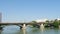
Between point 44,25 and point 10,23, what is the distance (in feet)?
64.8

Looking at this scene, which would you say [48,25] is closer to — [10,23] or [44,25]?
[44,25]

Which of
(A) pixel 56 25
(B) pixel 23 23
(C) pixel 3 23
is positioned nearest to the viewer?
(C) pixel 3 23

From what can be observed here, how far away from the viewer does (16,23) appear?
249ft

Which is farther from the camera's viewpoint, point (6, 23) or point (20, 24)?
point (20, 24)

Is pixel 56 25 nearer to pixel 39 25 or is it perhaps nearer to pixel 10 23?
pixel 39 25

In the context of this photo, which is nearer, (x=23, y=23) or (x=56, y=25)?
(x=23, y=23)

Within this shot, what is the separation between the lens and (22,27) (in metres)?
76.8

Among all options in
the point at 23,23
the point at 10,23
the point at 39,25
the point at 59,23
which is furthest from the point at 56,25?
the point at 10,23

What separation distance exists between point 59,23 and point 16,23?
1979 centimetres

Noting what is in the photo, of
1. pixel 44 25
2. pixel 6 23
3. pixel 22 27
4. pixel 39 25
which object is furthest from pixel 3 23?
pixel 44 25

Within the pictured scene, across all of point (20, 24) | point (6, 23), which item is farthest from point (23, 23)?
point (6, 23)

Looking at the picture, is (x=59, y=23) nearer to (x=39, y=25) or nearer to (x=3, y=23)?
(x=39, y=25)

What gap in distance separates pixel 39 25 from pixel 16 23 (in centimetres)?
1110

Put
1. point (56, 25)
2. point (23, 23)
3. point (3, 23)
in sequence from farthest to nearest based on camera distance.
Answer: point (56, 25), point (23, 23), point (3, 23)
